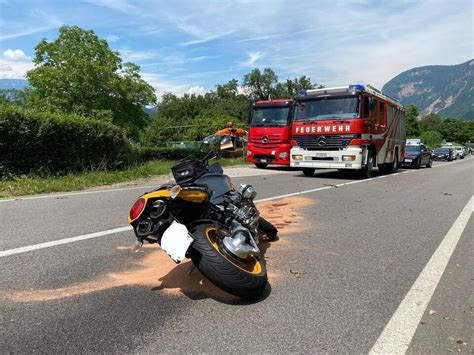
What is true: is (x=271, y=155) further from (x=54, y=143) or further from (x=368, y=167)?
(x=54, y=143)

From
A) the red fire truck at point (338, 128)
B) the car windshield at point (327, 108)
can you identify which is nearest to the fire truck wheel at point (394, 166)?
the red fire truck at point (338, 128)

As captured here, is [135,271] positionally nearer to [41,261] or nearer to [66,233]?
[41,261]

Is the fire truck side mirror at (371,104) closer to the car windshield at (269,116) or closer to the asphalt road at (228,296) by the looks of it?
the car windshield at (269,116)

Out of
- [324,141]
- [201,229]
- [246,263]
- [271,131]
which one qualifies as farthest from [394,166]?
[201,229]

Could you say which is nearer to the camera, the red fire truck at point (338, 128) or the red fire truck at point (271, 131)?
the red fire truck at point (338, 128)

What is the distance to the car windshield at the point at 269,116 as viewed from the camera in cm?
1920

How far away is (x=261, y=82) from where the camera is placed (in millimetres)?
82625

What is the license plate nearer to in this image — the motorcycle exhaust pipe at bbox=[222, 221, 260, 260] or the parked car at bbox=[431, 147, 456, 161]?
the motorcycle exhaust pipe at bbox=[222, 221, 260, 260]

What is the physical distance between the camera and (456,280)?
401 centimetres

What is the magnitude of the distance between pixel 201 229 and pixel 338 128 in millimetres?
10950

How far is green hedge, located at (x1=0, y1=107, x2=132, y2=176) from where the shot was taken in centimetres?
1116

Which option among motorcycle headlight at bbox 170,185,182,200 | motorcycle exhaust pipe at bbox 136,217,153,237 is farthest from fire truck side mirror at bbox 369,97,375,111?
motorcycle exhaust pipe at bbox 136,217,153,237

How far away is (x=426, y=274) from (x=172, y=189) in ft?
8.99

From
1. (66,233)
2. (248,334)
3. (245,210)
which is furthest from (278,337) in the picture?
(66,233)
